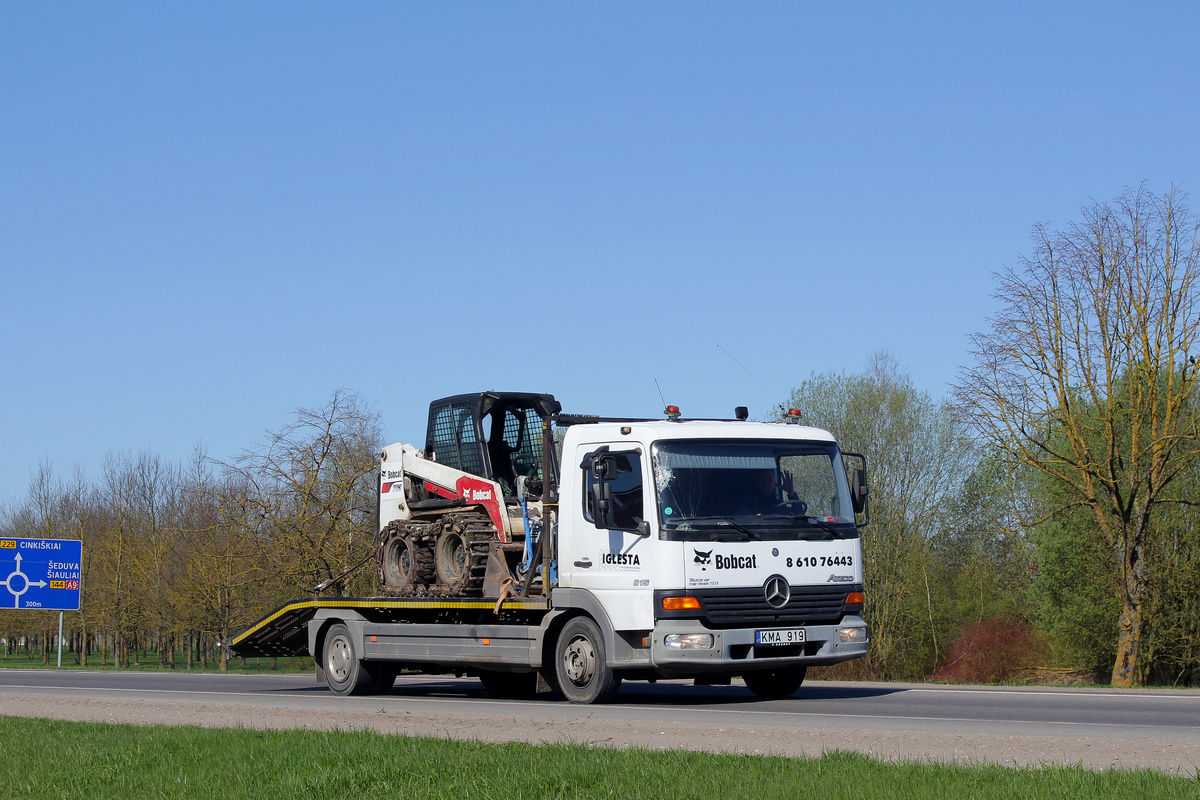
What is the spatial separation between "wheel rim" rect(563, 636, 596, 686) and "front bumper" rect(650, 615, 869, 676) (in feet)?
2.76

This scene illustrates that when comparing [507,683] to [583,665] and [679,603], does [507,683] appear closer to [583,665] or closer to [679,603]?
[583,665]

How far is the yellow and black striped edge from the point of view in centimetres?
1385

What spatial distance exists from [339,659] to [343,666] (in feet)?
0.42

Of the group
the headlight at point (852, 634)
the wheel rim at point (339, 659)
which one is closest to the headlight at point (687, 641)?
the headlight at point (852, 634)

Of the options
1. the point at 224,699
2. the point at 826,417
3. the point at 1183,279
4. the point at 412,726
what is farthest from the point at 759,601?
the point at 826,417

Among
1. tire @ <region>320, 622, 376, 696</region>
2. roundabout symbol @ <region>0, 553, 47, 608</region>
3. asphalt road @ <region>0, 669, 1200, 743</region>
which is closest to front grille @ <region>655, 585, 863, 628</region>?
asphalt road @ <region>0, 669, 1200, 743</region>

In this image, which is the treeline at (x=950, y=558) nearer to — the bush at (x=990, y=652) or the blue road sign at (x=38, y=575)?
the bush at (x=990, y=652)

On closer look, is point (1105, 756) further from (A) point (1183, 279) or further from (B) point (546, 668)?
(A) point (1183, 279)

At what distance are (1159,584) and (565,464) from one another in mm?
24676

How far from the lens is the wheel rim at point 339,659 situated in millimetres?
16359

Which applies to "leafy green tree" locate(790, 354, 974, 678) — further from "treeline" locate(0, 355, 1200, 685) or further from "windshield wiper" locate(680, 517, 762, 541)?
"windshield wiper" locate(680, 517, 762, 541)

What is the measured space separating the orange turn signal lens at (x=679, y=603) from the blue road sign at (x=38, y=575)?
30429 mm

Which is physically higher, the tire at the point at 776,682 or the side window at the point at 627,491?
the side window at the point at 627,491

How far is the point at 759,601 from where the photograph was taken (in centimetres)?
1252
